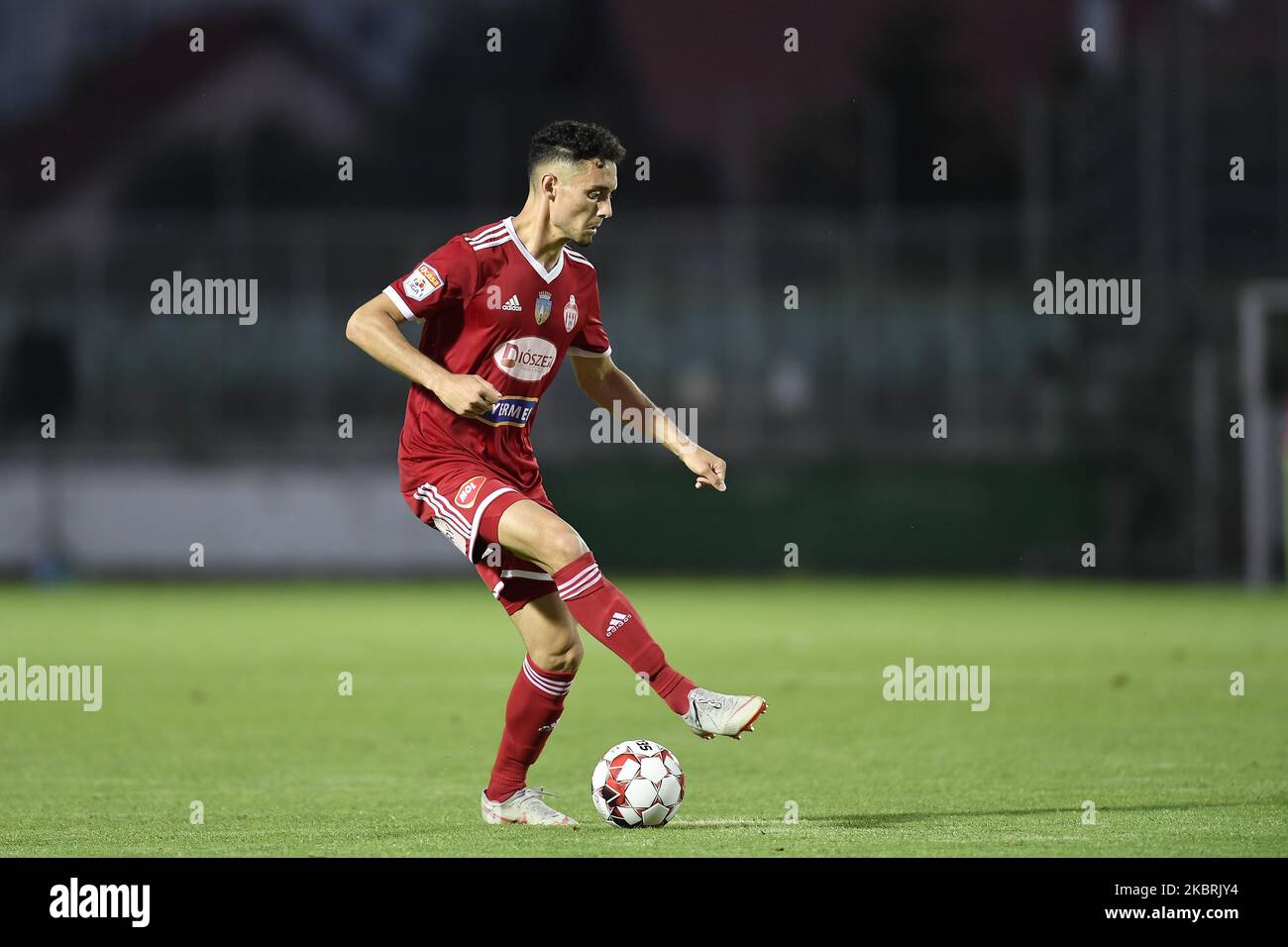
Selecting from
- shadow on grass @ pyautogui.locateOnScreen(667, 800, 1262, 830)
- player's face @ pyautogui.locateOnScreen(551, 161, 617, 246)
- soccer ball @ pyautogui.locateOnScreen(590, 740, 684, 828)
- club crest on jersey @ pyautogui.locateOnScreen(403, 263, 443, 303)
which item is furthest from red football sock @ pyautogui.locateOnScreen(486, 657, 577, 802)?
player's face @ pyautogui.locateOnScreen(551, 161, 617, 246)

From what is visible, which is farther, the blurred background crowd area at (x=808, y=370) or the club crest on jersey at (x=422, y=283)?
the blurred background crowd area at (x=808, y=370)

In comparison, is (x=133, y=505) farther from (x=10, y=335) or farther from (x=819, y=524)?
(x=819, y=524)

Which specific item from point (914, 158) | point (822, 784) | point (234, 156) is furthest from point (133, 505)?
point (914, 158)

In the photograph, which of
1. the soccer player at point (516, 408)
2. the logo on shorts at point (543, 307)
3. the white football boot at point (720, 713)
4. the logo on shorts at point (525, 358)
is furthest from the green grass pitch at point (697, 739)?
the logo on shorts at point (543, 307)

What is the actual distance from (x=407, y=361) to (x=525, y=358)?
1.92 ft

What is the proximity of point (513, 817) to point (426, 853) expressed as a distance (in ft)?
2.80

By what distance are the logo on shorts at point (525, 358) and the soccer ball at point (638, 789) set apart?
1.40 metres

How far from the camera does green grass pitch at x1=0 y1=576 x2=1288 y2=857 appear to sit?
639cm

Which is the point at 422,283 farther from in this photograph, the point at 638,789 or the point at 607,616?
the point at 638,789

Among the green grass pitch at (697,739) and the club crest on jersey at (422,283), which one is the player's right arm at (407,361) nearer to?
the club crest on jersey at (422,283)

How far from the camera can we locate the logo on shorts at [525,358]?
6.75 m

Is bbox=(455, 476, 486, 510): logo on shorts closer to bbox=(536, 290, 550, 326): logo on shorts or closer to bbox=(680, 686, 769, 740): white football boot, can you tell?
bbox=(536, 290, 550, 326): logo on shorts

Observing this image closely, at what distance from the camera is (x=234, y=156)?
109ft

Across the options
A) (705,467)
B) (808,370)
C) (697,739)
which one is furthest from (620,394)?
(808,370)
